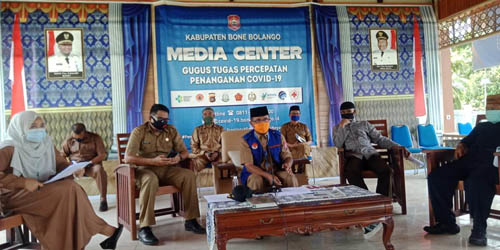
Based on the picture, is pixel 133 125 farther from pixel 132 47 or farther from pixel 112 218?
pixel 112 218

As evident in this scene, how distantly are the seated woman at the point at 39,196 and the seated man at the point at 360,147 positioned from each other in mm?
2514

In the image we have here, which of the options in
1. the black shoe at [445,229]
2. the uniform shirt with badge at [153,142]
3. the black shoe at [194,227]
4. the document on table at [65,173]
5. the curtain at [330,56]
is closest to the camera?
the document on table at [65,173]

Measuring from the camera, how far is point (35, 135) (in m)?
3.15

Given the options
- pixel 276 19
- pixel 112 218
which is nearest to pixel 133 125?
pixel 112 218

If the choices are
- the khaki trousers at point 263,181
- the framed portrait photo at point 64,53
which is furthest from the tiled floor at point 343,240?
the framed portrait photo at point 64,53

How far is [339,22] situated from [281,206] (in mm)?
5059

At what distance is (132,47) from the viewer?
6.38 meters

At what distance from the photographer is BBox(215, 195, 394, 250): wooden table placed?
2625 millimetres

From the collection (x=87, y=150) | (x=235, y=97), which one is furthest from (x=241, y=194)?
(x=235, y=97)

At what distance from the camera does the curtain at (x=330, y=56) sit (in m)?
6.98

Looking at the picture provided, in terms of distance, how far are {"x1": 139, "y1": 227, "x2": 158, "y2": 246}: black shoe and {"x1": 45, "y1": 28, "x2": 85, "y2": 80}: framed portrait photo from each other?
11.2 feet

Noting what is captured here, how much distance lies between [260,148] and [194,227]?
1.03 metres

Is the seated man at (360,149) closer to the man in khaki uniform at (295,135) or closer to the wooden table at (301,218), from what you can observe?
the man in khaki uniform at (295,135)

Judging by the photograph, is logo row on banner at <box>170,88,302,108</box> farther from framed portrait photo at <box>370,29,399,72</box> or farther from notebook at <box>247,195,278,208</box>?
notebook at <box>247,195,278,208</box>
